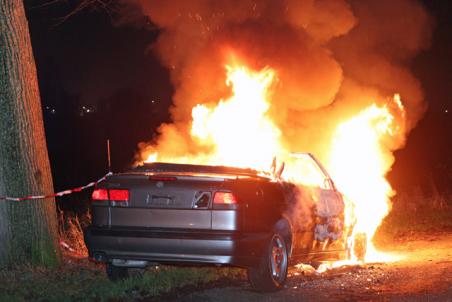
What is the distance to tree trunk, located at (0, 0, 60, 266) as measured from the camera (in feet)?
29.6

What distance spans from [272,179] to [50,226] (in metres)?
3.12

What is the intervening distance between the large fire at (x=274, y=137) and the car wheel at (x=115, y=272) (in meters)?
3.18

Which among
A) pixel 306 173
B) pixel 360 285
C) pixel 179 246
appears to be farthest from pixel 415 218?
pixel 179 246

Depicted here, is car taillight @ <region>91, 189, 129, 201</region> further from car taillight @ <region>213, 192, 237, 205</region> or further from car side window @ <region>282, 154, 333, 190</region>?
car side window @ <region>282, 154, 333, 190</region>

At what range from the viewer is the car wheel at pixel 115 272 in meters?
8.33

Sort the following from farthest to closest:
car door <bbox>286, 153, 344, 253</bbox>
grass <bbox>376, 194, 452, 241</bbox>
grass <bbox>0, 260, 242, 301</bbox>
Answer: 1. grass <bbox>376, 194, 452, 241</bbox>
2. car door <bbox>286, 153, 344, 253</bbox>
3. grass <bbox>0, 260, 242, 301</bbox>

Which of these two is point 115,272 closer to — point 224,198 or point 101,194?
point 101,194

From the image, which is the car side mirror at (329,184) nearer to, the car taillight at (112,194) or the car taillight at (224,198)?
the car taillight at (224,198)

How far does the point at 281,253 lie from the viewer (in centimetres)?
820

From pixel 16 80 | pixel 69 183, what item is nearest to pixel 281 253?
pixel 16 80

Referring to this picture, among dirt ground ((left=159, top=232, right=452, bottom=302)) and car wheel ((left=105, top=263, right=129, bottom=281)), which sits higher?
car wheel ((left=105, top=263, right=129, bottom=281))

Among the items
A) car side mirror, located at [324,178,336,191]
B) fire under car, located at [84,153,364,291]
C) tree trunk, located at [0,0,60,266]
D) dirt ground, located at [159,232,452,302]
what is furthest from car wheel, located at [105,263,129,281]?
car side mirror, located at [324,178,336,191]

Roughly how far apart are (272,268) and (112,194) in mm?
1958

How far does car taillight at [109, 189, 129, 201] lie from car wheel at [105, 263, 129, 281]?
1.02 meters
